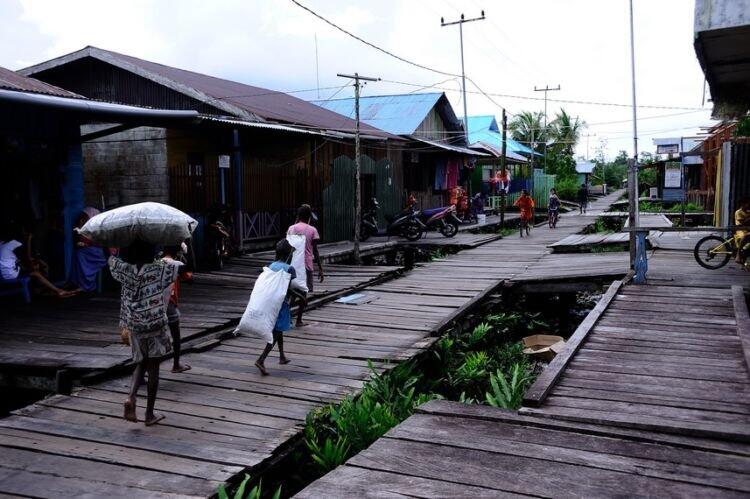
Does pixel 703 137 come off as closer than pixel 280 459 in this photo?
No

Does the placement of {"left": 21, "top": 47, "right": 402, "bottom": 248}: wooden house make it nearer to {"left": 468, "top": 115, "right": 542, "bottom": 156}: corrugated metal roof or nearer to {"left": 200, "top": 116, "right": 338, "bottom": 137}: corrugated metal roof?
{"left": 200, "top": 116, "right": 338, "bottom": 137}: corrugated metal roof

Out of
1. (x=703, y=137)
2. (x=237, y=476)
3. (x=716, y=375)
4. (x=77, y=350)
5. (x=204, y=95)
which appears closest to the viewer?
(x=237, y=476)

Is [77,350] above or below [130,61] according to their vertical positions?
below

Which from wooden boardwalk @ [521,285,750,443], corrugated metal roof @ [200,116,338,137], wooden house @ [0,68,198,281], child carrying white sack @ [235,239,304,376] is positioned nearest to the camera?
wooden boardwalk @ [521,285,750,443]

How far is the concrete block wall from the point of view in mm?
13164

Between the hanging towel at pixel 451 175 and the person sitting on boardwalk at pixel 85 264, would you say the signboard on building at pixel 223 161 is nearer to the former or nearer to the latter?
the person sitting on boardwalk at pixel 85 264

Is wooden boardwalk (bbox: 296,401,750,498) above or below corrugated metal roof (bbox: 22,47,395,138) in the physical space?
below

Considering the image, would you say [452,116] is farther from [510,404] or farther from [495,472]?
[495,472]

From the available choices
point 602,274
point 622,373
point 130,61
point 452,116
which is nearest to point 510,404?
point 622,373

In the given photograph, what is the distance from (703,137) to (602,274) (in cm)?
1277

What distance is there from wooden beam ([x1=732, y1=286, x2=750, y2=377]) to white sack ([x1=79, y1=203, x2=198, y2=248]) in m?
4.59

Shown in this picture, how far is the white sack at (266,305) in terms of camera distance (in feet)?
18.5

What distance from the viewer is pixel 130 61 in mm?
14922

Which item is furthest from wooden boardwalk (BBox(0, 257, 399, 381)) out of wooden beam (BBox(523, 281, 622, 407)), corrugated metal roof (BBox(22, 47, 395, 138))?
corrugated metal roof (BBox(22, 47, 395, 138))
